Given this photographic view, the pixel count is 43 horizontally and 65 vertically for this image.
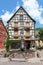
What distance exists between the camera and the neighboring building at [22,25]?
55.7 meters

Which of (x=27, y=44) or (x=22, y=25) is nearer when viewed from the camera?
(x=27, y=44)

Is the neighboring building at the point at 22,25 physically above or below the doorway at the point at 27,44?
above

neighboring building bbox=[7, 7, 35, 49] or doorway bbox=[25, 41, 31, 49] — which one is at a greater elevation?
neighboring building bbox=[7, 7, 35, 49]

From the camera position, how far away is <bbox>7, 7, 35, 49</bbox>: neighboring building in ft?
183

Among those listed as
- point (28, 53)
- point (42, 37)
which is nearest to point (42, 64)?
point (28, 53)

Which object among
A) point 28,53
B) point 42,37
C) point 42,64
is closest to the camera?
point 42,64

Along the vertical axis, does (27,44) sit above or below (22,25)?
below

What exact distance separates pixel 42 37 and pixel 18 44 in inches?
229

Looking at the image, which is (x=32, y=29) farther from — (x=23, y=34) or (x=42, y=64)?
(x=42, y=64)

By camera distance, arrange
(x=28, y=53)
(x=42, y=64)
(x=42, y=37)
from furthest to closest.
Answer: (x=42, y=37), (x=28, y=53), (x=42, y=64)

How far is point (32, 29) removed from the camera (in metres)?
56.2

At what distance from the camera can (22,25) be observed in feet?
185

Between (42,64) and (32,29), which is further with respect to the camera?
(32,29)

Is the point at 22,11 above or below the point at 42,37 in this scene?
above
